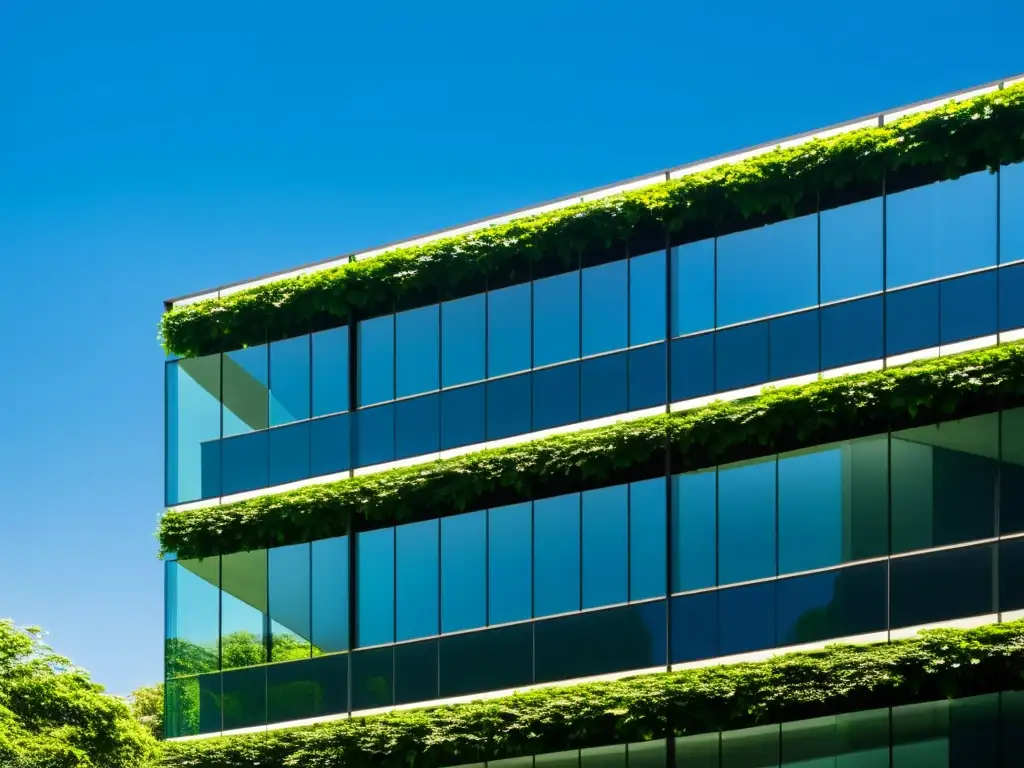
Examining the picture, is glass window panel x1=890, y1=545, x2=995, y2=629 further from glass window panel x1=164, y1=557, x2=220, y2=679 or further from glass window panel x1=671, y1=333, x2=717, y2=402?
glass window panel x1=164, y1=557, x2=220, y2=679

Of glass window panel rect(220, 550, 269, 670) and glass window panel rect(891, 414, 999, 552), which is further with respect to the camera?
glass window panel rect(220, 550, 269, 670)

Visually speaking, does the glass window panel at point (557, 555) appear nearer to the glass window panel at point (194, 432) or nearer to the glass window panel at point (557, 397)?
the glass window panel at point (557, 397)

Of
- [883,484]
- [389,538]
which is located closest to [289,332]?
[389,538]

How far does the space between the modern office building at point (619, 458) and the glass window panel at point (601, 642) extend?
0.06 metres

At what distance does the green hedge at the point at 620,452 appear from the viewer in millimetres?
32000

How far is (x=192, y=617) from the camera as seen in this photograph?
41.0 m

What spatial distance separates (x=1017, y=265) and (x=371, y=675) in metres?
15.1

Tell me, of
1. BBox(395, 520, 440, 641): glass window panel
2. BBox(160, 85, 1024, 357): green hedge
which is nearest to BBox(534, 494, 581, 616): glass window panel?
BBox(395, 520, 440, 641): glass window panel

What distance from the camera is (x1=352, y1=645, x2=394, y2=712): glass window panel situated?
123ft

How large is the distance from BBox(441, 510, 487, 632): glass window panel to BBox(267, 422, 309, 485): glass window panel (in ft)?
13.4

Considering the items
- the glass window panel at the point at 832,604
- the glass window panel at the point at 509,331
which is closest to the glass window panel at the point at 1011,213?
the glass window panel at the point at 832,604

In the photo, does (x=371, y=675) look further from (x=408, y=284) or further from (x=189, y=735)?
(x=408, y=284)

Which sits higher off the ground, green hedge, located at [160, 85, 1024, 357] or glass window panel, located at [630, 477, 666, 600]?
green hedge, located at [160, 85, 1024, 357]

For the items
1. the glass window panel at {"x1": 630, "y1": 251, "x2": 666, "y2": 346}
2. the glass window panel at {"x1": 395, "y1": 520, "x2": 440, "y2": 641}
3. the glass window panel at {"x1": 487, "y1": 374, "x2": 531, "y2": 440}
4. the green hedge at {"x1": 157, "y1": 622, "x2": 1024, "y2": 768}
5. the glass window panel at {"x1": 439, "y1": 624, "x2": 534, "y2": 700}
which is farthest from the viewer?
the glass window panel at {"x1": 395, "y1": 520, "x2": 440, "y2": 641}
